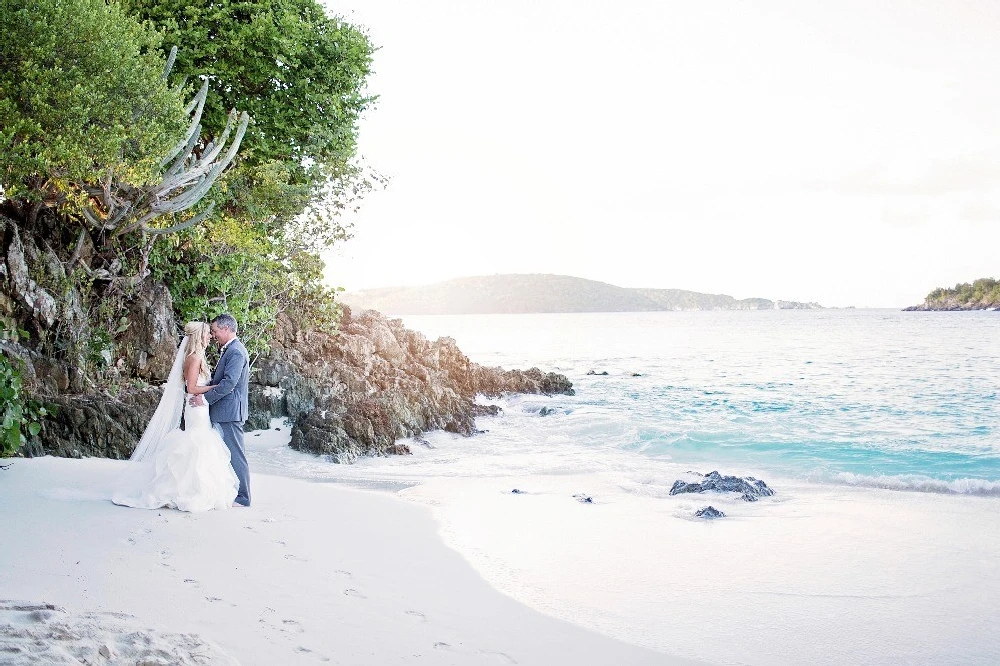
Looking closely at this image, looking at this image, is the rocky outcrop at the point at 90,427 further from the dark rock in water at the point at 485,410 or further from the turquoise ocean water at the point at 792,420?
the dark rock in water at the point at 485,410

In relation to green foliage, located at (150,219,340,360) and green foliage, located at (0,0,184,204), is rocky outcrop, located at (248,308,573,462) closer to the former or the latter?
green foliage, located at (150,219,340,360)

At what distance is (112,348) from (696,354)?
163 feet

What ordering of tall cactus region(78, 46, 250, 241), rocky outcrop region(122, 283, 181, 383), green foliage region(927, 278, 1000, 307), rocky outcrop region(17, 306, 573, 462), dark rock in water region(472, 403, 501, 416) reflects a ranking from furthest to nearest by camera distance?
1. green foliage region(927, 278, 1000, 307)
2. dark rock in water region(472, 403, 501, 416)
3. rocky outcrop region(122, 283, 181, 383)
4. tall cactus region(78, 46, 250, 241)
5. rocky outcrop region(17, 306, 573, 462)

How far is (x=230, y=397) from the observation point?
7.70 metres

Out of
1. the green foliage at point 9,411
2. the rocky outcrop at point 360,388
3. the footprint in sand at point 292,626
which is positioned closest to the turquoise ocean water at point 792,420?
the rocky outcrop at point 360,388

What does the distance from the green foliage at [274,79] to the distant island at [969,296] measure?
18082cm

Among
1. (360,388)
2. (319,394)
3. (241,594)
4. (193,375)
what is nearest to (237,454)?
(193,375)

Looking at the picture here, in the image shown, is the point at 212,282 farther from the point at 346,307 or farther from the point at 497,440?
the point at 346,307

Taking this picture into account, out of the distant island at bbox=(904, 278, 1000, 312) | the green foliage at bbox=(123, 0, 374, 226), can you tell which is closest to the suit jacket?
the green foliage at bbox=(123, 0, 374, 226)

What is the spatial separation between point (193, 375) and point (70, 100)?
18.7ft

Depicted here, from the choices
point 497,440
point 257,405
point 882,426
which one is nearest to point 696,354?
point 882,426

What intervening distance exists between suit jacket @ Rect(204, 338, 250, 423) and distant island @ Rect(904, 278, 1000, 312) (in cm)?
18757

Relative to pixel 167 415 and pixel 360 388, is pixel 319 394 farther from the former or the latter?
pixel 167 415

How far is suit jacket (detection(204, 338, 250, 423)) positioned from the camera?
7570 millimetres
